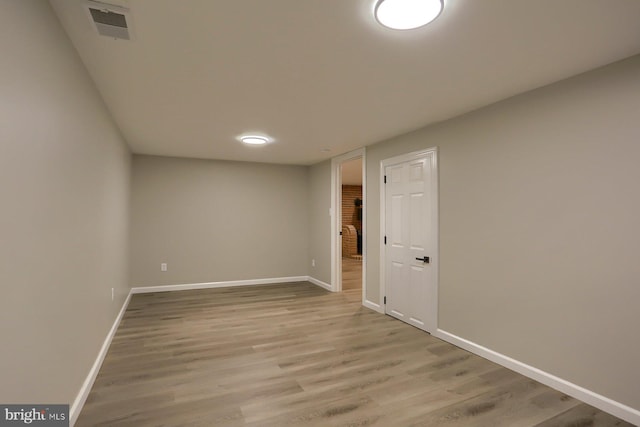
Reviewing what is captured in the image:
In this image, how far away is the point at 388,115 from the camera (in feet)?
10.6

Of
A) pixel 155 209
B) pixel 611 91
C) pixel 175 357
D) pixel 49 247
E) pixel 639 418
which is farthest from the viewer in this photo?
pixel 155 209

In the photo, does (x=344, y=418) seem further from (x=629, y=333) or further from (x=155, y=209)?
(x=155, y=209)

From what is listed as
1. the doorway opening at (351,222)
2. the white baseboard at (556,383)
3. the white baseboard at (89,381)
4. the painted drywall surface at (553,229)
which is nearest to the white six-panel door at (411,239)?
the painted drywall surface at (553,229)

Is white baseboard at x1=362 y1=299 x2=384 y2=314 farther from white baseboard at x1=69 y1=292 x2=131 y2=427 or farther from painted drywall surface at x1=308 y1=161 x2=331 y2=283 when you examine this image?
white baseboard at x1=69 y1=292 x2=131 y2=427

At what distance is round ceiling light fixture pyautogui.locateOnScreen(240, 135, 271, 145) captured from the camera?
4.08m

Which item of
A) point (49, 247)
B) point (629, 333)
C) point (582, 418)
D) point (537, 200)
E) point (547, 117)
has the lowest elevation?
point (582, 418)

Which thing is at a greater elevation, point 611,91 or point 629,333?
point 611,91

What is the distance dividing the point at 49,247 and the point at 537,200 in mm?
3232

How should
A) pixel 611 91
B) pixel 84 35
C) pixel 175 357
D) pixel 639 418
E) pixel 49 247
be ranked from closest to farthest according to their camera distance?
pixel 49 247 → pixel 84 35 → pixel 639 418 → pixel 611 91 → pixel 175 357

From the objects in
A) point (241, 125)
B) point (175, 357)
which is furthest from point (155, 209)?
point (175, 357)

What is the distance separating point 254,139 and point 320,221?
2.35m

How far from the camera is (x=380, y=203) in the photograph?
436 cm

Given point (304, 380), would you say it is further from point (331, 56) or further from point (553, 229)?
point (331, 56)

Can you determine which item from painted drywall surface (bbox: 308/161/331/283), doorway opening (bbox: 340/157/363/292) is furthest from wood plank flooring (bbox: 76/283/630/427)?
doorway opening (bbox: 340/157/363/292)
